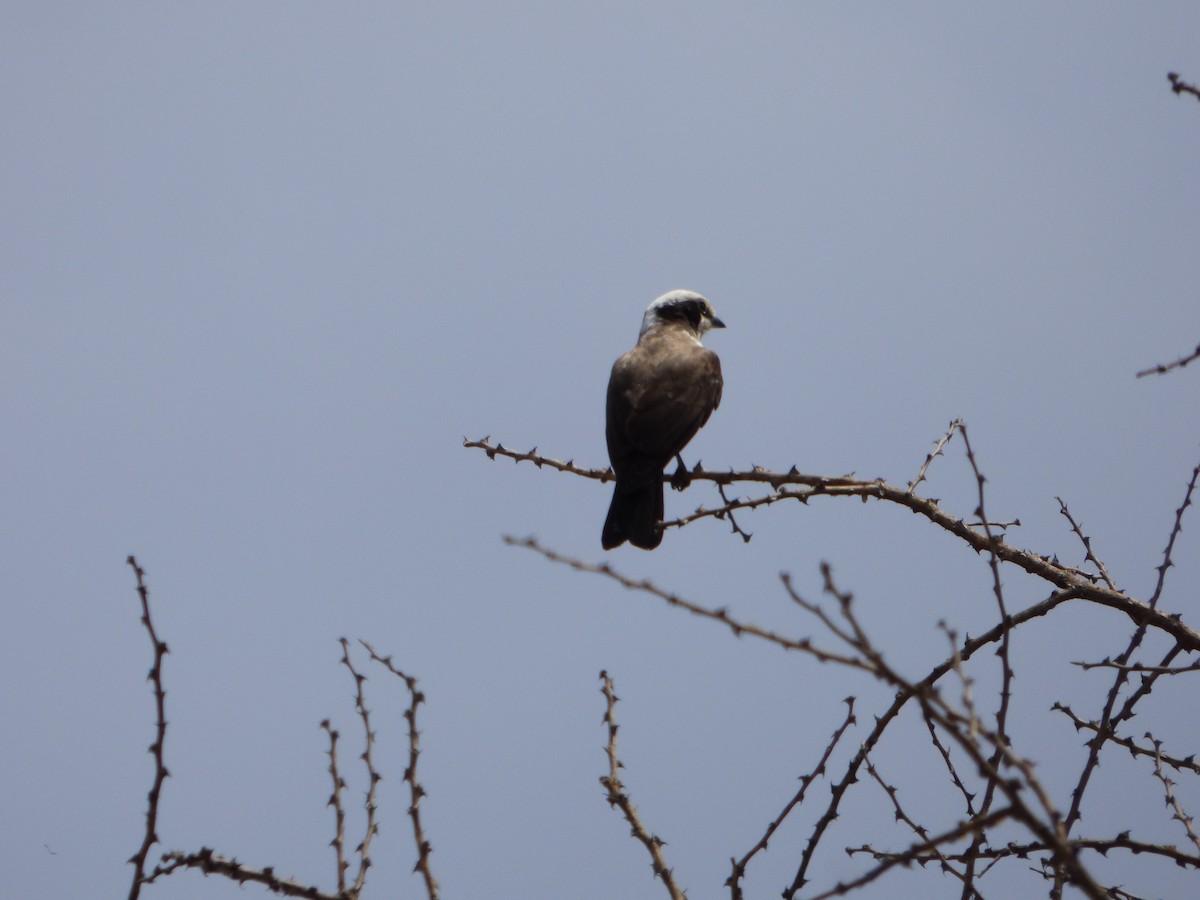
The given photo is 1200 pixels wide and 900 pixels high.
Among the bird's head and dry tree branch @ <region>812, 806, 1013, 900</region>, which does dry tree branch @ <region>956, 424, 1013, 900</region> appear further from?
the bird's head

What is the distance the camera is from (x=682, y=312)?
949 cm

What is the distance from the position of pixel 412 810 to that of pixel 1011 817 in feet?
5.22

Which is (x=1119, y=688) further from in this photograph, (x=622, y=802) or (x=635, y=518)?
(x=635, y=518)

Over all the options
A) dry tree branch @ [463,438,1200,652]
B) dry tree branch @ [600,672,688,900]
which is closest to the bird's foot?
dry tree branch @ [463,438,1200,652]

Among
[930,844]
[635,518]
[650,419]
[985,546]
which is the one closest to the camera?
[930,844]

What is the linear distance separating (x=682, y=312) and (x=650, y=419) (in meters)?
2.75

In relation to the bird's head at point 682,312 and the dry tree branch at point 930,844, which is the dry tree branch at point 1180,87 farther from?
the bird's head at point 682,312

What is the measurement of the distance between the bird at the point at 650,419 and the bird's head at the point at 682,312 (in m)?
1.11

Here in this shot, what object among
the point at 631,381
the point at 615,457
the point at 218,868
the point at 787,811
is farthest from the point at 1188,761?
the point at 631,381

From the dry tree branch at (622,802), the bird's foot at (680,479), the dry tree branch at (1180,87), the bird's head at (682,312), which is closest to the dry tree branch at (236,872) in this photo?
the dry tree branch at (622,802)

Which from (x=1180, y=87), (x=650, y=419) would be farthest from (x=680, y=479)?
(x=1180, y=87)

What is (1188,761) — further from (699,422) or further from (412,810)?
(699,422)

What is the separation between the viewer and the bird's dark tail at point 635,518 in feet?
21.7

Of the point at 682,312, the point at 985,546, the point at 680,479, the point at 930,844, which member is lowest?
the point at 930,844
